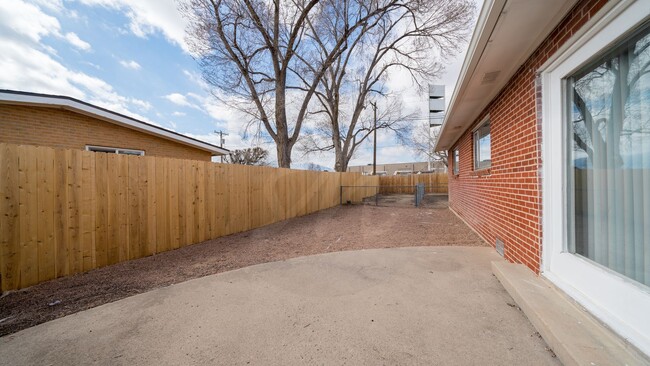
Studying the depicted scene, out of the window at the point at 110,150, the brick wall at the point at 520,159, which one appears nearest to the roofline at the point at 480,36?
the brick wall at the point at 520,159

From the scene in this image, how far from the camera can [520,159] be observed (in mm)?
2926

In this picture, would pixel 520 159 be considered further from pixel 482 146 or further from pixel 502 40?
pixel 482 146

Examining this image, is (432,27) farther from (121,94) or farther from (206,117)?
(121,94)

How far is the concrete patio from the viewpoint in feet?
5.45

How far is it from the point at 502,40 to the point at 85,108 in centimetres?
923

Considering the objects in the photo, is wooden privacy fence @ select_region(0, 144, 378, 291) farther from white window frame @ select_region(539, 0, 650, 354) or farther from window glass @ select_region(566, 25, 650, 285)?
window glass @ select_region(566, 25, 650, 285)

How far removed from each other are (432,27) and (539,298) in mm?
13706

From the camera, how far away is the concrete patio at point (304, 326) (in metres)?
1.66

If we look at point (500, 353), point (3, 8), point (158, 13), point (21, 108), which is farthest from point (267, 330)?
point (21, 108)

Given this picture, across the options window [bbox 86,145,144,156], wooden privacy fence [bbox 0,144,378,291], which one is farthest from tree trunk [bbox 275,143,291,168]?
wooden privacy fence [bbox 0,144,378,291]

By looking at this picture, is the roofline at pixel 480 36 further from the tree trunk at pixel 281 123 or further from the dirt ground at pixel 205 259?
the tree trunk at pixel 281 123

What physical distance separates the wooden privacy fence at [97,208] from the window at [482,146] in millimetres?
5491

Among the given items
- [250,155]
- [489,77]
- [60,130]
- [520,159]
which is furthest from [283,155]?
[250,155]

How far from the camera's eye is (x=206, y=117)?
11.1 meters
